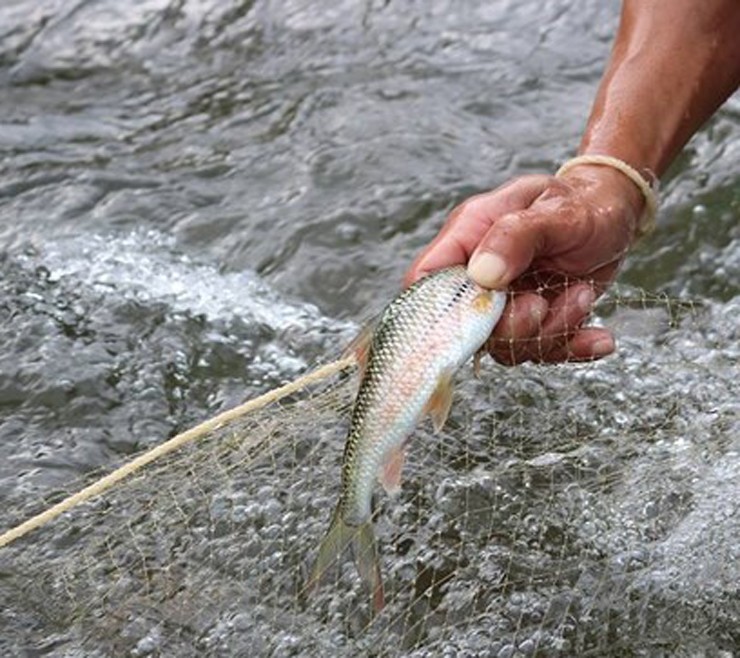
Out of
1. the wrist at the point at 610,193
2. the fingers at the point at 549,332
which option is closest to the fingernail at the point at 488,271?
the fingers at the point at 549,332

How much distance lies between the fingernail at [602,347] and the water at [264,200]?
1.48 ft

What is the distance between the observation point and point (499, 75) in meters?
5.96

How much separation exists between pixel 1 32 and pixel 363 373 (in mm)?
4513

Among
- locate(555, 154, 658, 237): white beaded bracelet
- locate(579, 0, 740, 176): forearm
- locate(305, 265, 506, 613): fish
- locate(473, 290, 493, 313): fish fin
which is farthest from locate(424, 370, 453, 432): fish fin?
locate(579, 0, 740, 176): forearm

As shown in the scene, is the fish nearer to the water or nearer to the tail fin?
the tail fin

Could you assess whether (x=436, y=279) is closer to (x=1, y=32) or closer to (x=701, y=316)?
(x=701, y=316)

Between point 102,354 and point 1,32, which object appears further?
point 1,32

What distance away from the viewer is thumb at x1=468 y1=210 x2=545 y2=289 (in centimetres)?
264

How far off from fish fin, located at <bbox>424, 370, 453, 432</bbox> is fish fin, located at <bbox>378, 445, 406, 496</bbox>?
81 mm

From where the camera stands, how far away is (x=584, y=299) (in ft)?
9.64

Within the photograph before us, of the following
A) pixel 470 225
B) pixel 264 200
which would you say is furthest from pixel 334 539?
pixel 264 200

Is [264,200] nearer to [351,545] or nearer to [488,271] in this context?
[351,545]

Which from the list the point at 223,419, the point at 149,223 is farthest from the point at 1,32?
the point at 223,419

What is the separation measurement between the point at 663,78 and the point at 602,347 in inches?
27.2
